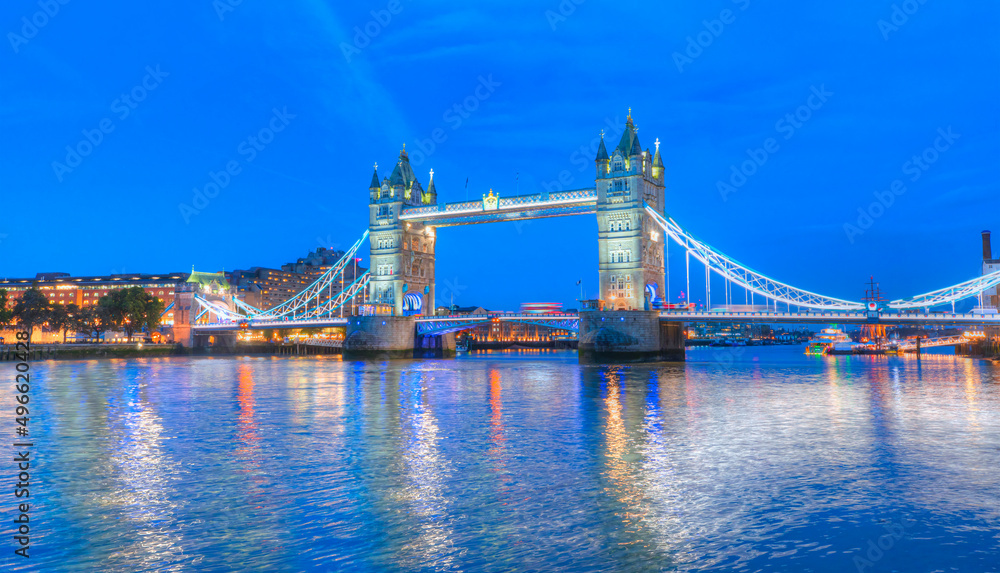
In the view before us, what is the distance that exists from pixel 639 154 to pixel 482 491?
49465 millimetres

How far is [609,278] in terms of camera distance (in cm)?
5934

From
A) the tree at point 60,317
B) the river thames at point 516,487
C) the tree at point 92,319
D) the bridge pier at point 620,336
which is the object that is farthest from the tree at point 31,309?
the river thames at point 516,487

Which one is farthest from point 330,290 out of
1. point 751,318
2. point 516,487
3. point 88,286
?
point 88,286

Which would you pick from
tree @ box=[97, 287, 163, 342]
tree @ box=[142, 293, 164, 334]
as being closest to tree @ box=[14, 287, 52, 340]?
tree @ box=[97, 287, 163, 342]

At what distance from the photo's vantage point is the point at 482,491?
12461 mm

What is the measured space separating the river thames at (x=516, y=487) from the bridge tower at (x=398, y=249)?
43.2 m

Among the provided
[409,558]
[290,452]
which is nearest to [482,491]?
[409,558]

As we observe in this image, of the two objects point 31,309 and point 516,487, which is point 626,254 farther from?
point 31,309

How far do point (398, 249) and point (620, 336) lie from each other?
24903 millimetres

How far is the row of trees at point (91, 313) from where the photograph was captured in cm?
8088

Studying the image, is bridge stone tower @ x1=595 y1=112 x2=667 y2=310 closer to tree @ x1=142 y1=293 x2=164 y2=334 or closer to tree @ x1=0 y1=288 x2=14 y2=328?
tree @ x1=142 y1=293 x2=164 y2=334

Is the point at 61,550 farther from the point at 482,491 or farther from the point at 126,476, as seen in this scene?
the point at 482,491

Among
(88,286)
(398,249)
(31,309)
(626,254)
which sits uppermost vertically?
(88,286)

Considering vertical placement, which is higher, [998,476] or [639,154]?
[639,154]
